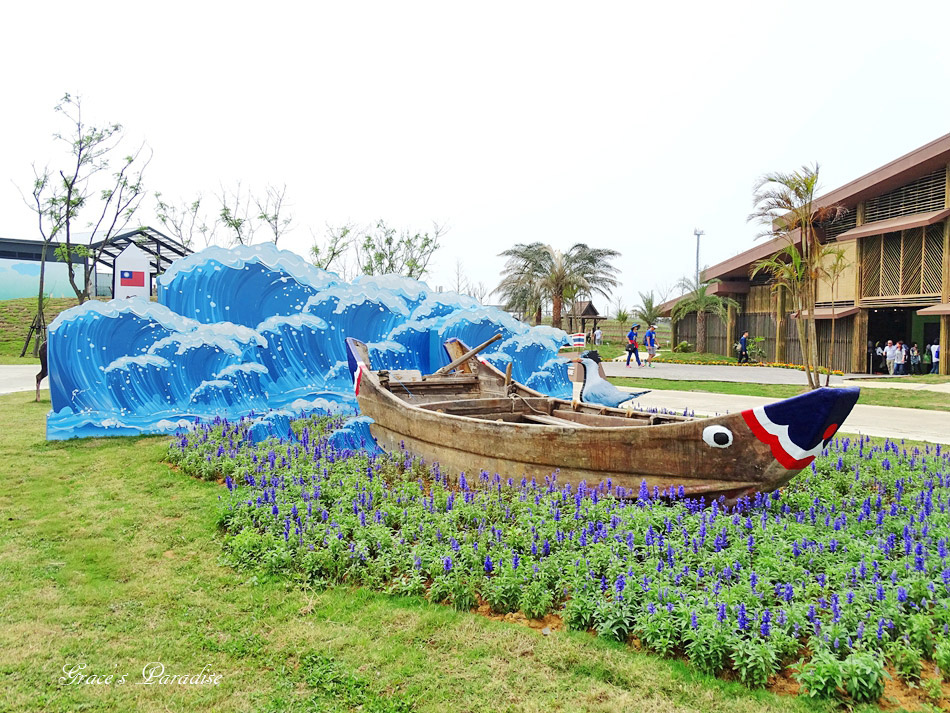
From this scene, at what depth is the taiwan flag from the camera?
45.0 feet

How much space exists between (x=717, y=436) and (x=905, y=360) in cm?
1983

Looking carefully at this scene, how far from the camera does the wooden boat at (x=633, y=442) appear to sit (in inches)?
181

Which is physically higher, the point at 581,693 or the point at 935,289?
the point at 935,289

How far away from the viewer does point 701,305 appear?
1193 inches

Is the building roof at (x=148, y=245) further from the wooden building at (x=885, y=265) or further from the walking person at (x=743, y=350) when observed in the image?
the wooden building at (x=885, y=265)

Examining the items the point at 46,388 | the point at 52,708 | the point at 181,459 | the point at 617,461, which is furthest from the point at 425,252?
the point at 52,708

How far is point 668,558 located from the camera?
13.1 ft

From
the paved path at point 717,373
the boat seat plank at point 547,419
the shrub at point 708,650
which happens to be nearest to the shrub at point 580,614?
the shrub at point 708,650

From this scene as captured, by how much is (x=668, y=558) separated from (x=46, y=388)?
1487cm

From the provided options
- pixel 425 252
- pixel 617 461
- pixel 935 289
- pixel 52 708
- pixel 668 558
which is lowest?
pixel 52 708

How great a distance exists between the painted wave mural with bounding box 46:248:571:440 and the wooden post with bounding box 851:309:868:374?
1374 cm

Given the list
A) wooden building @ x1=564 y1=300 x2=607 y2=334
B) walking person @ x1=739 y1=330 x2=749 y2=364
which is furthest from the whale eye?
wooden building @ x1=564 y1=300 x2=607 y2=334

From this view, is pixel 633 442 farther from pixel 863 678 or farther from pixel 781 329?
pixel 781 329

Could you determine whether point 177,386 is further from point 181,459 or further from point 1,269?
point 1,269
